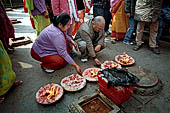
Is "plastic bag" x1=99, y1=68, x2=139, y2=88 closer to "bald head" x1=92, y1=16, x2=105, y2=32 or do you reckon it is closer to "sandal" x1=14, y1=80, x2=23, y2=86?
"bald head" x1=92, y1=16, x2=105, y2=32

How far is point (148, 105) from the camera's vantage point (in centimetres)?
206

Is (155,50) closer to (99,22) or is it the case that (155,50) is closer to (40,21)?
(99,22)

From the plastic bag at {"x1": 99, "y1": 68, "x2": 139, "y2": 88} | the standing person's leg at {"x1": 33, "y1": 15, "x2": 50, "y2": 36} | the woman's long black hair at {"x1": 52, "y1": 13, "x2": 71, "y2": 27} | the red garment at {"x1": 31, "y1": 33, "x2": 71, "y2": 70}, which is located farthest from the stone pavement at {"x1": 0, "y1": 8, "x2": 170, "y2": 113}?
the woman's long black hair at {"x1": 52, "y1": 13, "x2": 71, "y2": 27}

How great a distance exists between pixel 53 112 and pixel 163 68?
2707 mm

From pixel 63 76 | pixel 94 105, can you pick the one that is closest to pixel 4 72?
pixel 63 76

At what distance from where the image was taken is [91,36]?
3307 millimetres

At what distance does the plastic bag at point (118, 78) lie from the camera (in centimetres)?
184

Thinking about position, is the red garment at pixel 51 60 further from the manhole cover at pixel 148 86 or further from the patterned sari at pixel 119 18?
the patterned sari at pixel 119 18

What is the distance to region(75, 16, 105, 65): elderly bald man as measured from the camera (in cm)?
299

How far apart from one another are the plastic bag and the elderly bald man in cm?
106

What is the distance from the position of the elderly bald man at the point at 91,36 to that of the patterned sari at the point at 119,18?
1.35 metres

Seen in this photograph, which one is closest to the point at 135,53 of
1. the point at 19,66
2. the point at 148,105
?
the point at 148,105

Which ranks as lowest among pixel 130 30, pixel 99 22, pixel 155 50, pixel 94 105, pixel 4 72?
pixel 94 105

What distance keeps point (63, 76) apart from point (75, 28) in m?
2.42
